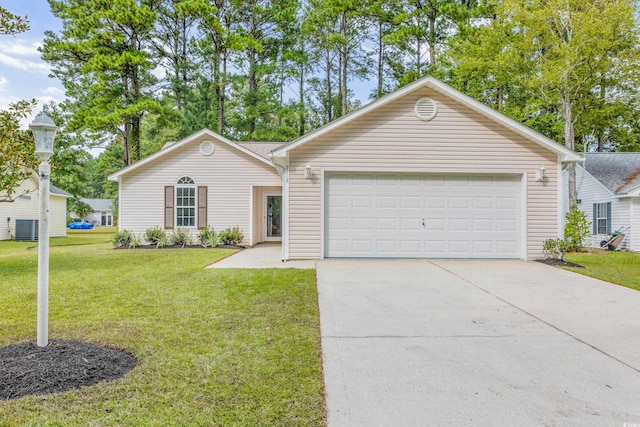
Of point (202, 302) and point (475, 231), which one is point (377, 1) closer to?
point (475, 231)

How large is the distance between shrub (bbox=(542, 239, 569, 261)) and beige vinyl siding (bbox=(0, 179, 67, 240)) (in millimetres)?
21015

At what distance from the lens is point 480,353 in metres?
3.75

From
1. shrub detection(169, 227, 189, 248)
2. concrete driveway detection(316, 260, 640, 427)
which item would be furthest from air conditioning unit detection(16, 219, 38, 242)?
concrete driveway detection(316, 260, 640, 427)

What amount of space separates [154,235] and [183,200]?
1674 mm

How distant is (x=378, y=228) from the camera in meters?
9.93

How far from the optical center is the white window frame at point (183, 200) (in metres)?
14.6

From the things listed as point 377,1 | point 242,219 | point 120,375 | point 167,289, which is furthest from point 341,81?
point 120,375

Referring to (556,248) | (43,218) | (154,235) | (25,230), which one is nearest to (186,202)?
(154,235)

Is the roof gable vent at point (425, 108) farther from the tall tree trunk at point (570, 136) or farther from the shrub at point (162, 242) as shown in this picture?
the tall tree trunk at point (570, 136)

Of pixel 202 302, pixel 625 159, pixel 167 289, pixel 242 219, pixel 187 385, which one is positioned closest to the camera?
pixel 187 385

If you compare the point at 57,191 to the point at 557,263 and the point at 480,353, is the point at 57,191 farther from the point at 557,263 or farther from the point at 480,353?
the point at 480,353

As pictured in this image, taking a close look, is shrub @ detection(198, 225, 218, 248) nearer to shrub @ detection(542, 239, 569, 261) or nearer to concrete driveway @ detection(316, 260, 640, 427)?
concrete driveway @ detection(316, 260, 640, 427)

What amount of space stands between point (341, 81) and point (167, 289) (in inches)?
890

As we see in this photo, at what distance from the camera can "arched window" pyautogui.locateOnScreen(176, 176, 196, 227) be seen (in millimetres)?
14625
